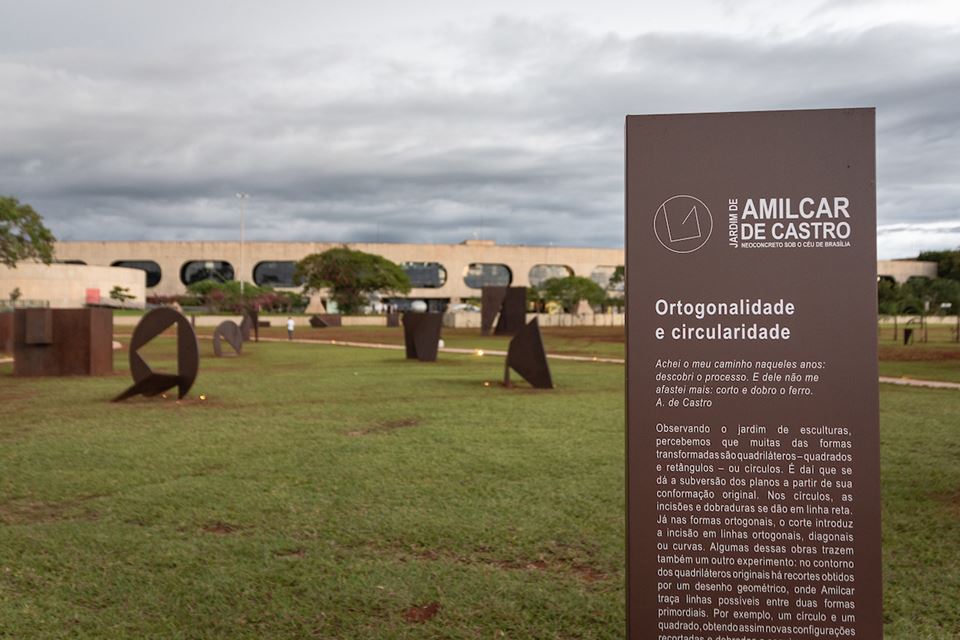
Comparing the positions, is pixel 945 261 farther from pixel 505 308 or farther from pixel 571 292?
pixel 505 308

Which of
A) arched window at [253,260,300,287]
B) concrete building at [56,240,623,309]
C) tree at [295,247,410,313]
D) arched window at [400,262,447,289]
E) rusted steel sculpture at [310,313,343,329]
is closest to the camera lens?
rusted steel sculpture at [310,313,343,329]

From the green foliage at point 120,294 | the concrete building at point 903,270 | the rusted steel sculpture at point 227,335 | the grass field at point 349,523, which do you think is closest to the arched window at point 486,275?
the green foliage at point 120,294

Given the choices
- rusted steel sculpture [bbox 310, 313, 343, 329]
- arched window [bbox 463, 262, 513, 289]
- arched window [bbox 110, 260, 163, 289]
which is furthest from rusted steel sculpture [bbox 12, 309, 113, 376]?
arched window [bbox 463, 262, 513, 289]

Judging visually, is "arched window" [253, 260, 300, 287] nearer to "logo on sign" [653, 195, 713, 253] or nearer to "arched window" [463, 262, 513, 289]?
"arched window" [463, 262, 513, 289]

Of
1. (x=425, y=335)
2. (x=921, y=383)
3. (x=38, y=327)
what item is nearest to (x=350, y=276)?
(x=425, y=335)

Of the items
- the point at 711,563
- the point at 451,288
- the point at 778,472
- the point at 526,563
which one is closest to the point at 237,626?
the point at 526,563

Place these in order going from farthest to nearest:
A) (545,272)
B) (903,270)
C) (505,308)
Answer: (903,270)
(545,272)
(505,308)

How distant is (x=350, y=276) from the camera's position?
207ft

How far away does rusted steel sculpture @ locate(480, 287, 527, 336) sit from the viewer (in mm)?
36812

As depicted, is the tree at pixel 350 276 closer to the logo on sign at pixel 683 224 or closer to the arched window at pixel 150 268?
the arched window at pixel 150 268

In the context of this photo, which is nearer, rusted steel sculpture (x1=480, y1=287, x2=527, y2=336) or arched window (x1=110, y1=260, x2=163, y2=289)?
rusted steel sculpture (x1=480, y1=287, x2=527, y2=336)

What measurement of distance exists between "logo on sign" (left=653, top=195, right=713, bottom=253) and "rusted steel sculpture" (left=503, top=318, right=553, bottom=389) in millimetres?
10644

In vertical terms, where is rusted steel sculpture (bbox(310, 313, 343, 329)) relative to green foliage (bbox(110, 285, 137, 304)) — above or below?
below

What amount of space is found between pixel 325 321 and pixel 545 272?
143ft
